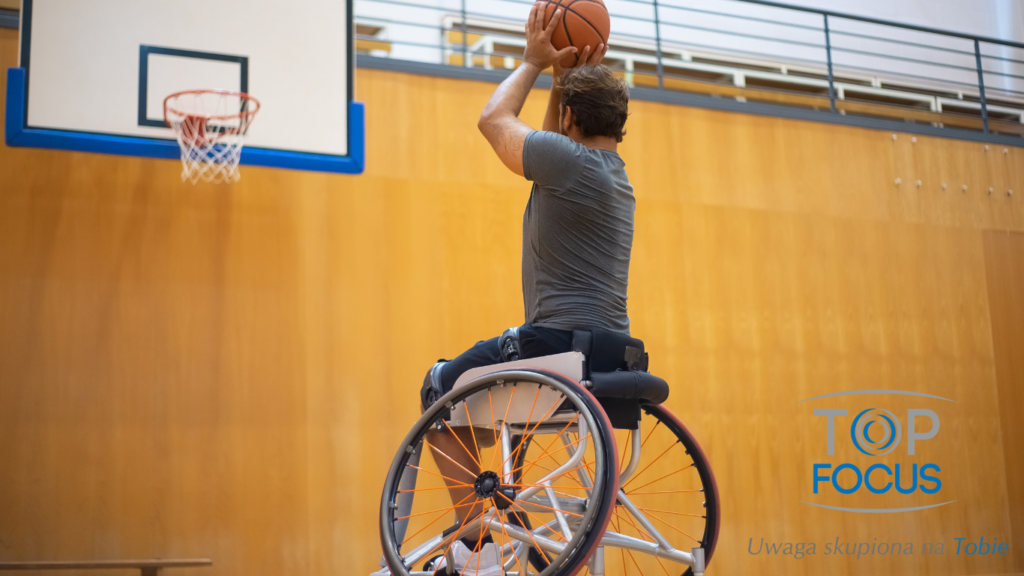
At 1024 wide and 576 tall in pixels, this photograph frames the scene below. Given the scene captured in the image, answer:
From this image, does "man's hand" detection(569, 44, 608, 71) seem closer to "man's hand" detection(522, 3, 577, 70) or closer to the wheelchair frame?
"man's hand" detection(522, 3, 577, 70)

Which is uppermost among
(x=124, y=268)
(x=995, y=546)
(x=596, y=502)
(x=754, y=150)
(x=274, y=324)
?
(x=754, y=150)

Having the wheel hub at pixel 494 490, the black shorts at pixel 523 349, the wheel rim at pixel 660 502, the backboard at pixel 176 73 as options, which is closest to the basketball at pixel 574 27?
the black shorts at pixel 523 349

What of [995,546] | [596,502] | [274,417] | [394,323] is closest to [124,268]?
[274,417]

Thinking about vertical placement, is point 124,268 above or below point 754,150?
below

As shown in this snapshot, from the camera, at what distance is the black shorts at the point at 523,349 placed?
191 cm

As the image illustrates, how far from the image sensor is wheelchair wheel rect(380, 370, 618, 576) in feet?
5.33

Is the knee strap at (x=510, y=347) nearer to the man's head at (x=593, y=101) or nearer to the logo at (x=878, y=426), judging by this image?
the man's head at (x=593, y=101)

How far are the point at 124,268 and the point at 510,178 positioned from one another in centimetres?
181

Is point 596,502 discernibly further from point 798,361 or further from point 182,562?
point 798,361

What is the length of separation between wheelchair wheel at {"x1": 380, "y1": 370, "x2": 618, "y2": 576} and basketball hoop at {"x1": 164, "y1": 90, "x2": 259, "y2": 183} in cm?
180

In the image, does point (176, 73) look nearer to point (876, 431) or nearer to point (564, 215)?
point (564, 215)

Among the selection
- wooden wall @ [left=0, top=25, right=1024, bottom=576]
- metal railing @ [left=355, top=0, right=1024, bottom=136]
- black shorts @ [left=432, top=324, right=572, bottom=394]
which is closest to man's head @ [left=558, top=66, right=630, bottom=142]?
black shorts @ [left=432, top=324, right=572, bottom=394]

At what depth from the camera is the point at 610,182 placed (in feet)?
6.46

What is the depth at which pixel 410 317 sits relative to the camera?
3910mm
